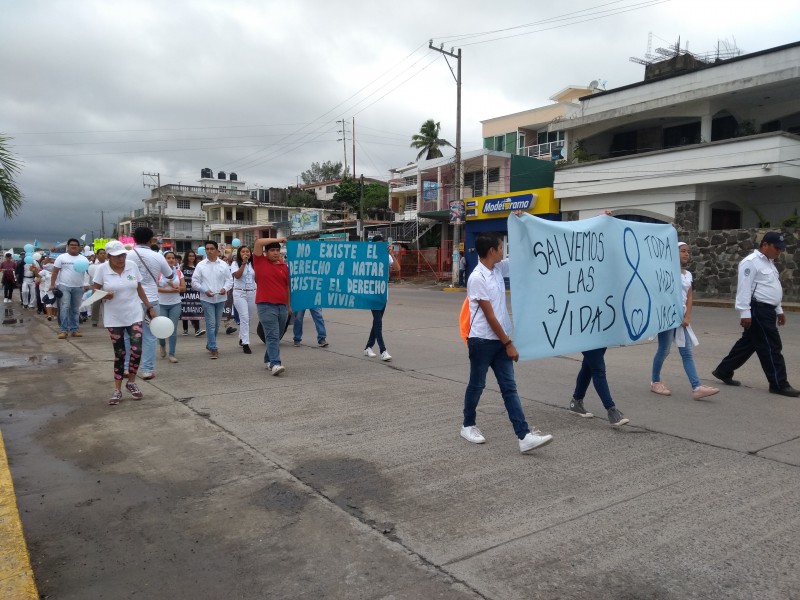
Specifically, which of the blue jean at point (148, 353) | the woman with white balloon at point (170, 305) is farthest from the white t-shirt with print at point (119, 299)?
the woman with white balloon at point (170, 305)

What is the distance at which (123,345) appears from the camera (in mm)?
6285

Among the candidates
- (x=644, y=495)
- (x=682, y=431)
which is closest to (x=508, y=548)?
(x=644, y=495)

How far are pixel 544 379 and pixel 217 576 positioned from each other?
5276 mm

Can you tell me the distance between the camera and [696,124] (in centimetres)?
2627

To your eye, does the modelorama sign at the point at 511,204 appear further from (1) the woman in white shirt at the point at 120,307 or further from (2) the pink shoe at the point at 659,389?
(1) the woman in white shirt at the point at 120,307

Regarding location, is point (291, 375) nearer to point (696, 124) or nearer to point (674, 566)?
point (674, 566)

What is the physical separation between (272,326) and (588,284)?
13.6 feet

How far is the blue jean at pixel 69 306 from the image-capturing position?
37.8 feet

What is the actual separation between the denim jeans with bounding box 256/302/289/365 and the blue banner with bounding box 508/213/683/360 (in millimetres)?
3882

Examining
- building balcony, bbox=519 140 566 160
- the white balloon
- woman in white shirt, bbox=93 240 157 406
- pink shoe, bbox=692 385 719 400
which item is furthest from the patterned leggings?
building balcony, bbox=519 140 566 160

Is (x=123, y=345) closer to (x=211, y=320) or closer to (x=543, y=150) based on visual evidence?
(x=211, y=320)

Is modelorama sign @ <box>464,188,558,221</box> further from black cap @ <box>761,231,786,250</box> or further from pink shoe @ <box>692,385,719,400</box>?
pink shoe @ <box>692,385,719,400</box>

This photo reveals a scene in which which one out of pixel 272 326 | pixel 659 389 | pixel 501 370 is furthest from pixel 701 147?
pixel 501 370

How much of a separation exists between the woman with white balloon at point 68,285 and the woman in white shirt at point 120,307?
237 inches
